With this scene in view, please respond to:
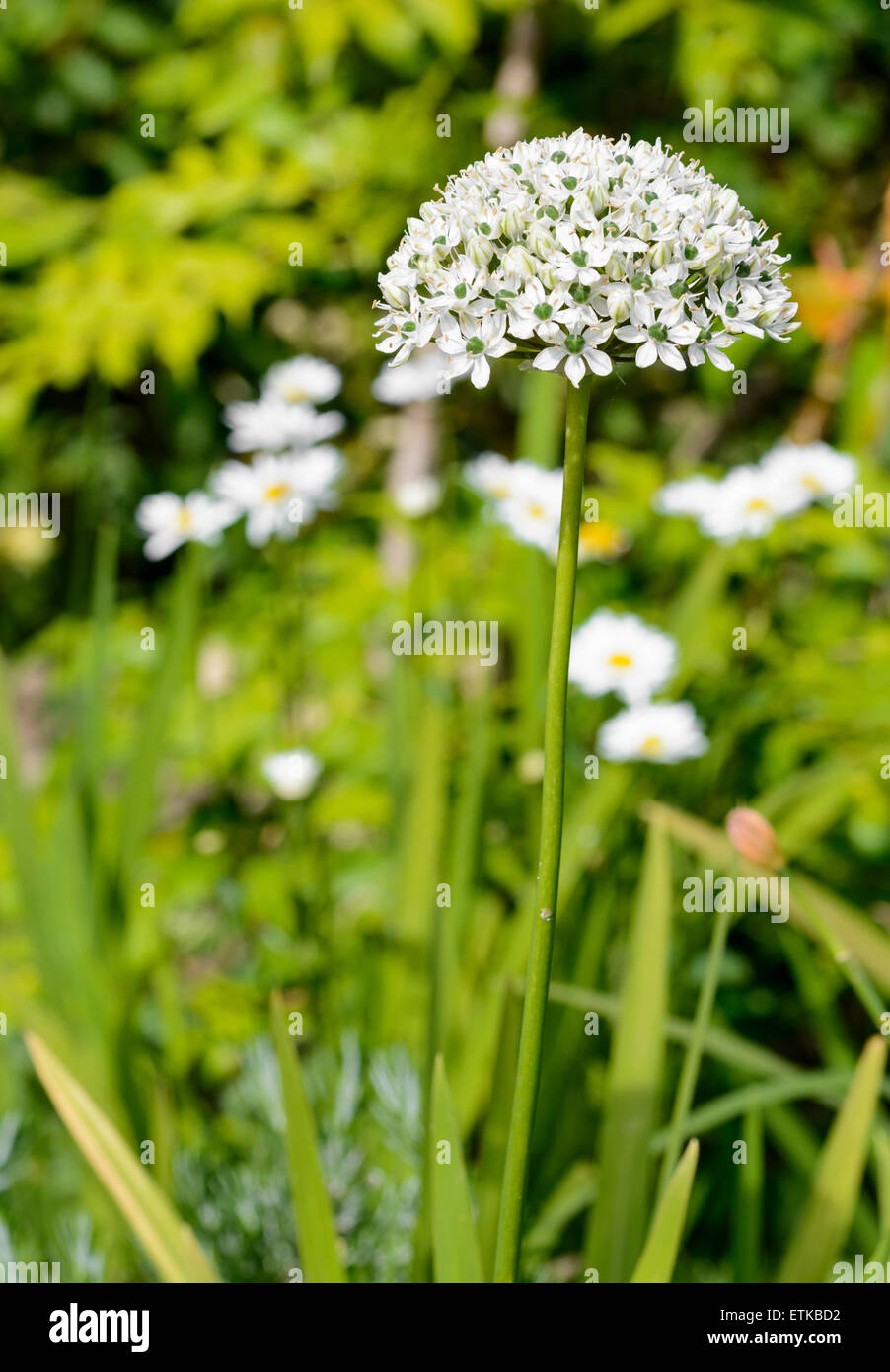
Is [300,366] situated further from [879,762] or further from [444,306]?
[444,306]

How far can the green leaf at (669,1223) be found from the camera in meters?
0.72

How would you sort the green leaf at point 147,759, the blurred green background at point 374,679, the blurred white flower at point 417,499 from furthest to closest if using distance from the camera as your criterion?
the blurred white flower at point 417,499
the green leaf at point 147,759
the blurred green background at point 374,679

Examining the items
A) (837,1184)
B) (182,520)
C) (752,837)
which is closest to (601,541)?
(182,520)

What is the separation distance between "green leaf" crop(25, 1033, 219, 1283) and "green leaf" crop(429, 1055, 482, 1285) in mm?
179

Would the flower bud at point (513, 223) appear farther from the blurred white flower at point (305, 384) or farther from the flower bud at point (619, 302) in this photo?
the blurred white flower at point (305, 384)

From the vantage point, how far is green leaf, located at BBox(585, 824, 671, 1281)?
2.95ft

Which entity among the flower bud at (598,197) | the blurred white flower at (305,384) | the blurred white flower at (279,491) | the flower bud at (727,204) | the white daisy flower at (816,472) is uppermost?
the blurred white flower at (305,384)

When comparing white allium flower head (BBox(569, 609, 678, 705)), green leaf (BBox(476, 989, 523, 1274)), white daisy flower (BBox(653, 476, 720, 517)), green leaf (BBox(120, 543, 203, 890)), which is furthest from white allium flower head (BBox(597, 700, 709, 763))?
green leaf (BBox(120, 543, 203, 890))

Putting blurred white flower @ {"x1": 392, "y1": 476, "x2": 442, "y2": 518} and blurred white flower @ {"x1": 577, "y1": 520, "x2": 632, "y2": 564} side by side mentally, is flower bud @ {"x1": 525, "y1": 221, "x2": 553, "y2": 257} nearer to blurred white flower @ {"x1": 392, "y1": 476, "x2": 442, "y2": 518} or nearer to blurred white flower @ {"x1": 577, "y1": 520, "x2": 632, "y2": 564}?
blurred white flower @ {"x1": 577, "y1": 520, "x2": 632, "y2": 564}

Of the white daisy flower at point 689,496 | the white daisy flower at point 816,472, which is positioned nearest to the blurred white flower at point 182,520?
the white daisy flower at point 689,496

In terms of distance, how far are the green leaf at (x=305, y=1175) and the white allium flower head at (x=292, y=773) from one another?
490 millimetres
